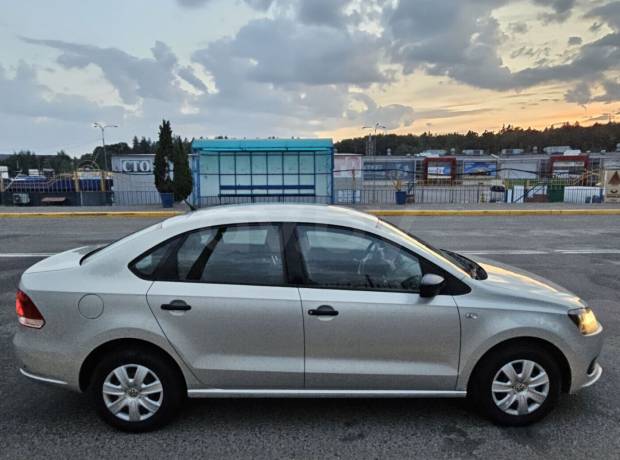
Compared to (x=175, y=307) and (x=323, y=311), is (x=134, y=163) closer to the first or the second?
(x=175, y=307)

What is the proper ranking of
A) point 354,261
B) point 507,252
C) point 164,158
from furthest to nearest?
point 164,158 < point 507,252 < point 354,261

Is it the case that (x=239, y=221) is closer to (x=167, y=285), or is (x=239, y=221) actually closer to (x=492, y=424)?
(x=167, y=285)

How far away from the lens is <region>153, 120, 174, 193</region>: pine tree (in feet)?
63.5

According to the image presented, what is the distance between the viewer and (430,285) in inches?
112

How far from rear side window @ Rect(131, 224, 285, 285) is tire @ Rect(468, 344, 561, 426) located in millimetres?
1472

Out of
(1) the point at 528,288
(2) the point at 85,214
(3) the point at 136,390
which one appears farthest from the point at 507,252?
(2) the point at 85,214

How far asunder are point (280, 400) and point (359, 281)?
1.15 meters

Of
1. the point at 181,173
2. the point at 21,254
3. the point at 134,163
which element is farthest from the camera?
the point at 134,163

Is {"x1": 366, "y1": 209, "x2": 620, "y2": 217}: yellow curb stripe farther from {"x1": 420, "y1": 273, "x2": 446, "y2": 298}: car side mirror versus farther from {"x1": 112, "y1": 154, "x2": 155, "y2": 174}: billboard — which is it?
{"x1": 112, "y1": 154, "x2": 155, "y2": 174}: billboard

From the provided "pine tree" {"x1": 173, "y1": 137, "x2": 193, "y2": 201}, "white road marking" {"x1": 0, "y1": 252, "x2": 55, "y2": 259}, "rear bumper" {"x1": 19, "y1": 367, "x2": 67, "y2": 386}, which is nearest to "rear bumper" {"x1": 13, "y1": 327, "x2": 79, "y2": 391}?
"rear bumper" {"x1": 19, "y1": 367, "x2": 67, "y2": 386}

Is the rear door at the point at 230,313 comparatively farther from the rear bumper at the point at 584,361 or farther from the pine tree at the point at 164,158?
the pine tree at the point at 164,158

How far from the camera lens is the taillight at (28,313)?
2.88 m

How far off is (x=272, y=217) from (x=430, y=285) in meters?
1.14

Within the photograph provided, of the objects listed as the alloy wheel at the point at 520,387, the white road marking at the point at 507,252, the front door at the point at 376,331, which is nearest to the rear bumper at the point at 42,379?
the front door at the point at 376,331
